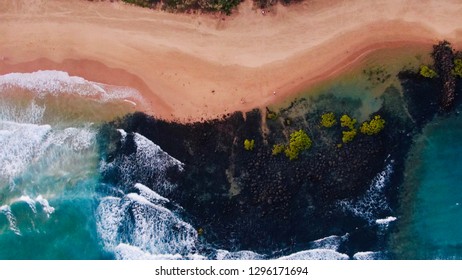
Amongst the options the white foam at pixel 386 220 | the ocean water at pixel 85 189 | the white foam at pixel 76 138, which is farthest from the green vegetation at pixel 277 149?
the white foam at pixel 76 138

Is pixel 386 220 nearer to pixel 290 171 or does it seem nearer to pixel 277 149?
pixel 290 171

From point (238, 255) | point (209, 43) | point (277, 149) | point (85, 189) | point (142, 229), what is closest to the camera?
point (277, 149)

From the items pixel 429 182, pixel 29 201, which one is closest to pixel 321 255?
Answer: pixel 429 182

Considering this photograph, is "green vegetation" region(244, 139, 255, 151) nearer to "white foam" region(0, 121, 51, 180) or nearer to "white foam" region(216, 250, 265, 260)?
"white foam" region(216, 250, 265, 260)

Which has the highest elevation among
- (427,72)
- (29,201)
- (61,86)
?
(427,72)

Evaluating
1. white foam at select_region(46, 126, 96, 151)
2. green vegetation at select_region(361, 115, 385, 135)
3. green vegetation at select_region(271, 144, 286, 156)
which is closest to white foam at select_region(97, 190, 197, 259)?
white foam at select_region(46, 126, 96, 151)

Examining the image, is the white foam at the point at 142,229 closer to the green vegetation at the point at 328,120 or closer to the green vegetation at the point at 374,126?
the green vegetation at the point at 328,120
